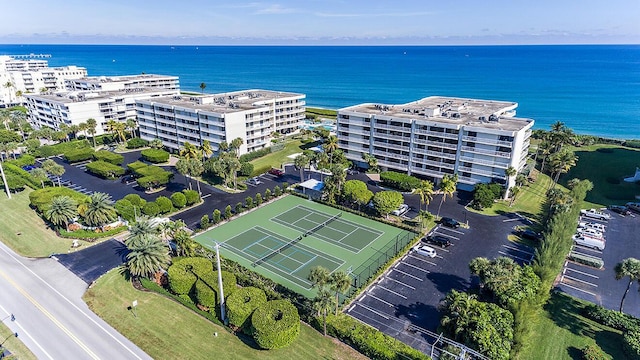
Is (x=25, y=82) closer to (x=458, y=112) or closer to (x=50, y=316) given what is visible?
(x=50, y=316)

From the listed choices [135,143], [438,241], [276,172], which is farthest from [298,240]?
[135,143]

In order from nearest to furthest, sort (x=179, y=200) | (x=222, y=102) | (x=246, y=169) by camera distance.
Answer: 1. (x=179, y=200)
2. (x=246, y=169)
3. (x=222, y=102)

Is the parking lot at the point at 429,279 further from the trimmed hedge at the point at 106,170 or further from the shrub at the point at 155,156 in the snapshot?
the shrub at the point at 155,156

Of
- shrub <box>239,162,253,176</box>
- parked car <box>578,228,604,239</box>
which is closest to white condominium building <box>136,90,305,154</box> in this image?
shrub <box>239,162,253,176</box>

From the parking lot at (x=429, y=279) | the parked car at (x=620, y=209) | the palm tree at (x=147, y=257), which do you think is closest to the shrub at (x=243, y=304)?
the parking lot at (x=429, y=279)

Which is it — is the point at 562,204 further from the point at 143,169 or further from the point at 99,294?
the point at 143,169

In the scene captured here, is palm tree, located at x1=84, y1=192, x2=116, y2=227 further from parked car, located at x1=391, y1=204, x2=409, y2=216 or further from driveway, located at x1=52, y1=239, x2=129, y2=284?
parked car, located at x1=391, y1=204, x2=409, y2=216
